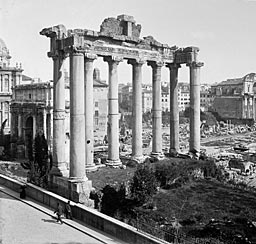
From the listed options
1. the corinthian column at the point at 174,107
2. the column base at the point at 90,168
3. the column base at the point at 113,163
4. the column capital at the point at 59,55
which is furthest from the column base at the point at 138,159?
the column capital at the point at 59,55

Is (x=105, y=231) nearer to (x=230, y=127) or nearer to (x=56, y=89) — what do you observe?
(x=56, y=89)

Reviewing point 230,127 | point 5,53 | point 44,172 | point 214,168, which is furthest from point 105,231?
point 230,127

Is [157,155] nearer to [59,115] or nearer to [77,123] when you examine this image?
[59,115]

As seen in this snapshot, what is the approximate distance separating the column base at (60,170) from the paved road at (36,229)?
271cm

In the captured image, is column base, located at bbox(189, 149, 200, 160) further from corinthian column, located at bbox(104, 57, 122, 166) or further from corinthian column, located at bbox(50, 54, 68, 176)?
corinthian column, located at bbox(50, 54, 68, 176)

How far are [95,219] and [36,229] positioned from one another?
7.20 feet

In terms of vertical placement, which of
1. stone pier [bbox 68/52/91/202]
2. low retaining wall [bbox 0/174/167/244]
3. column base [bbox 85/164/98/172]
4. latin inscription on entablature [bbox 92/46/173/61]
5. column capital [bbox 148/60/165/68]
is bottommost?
low retaining wall [bbox 0/174/167/244]

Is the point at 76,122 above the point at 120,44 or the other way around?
the other way around

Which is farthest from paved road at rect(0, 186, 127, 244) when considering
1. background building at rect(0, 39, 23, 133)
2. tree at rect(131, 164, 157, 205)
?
background building at rect(0, 39, 23, 133)

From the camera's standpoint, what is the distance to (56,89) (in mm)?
21578

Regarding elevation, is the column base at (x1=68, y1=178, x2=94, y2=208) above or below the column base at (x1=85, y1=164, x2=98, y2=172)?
below

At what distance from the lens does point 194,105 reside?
89.0 ft

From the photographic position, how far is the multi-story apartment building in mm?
121000

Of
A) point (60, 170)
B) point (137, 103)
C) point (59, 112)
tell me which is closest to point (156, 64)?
point (137, 103)
